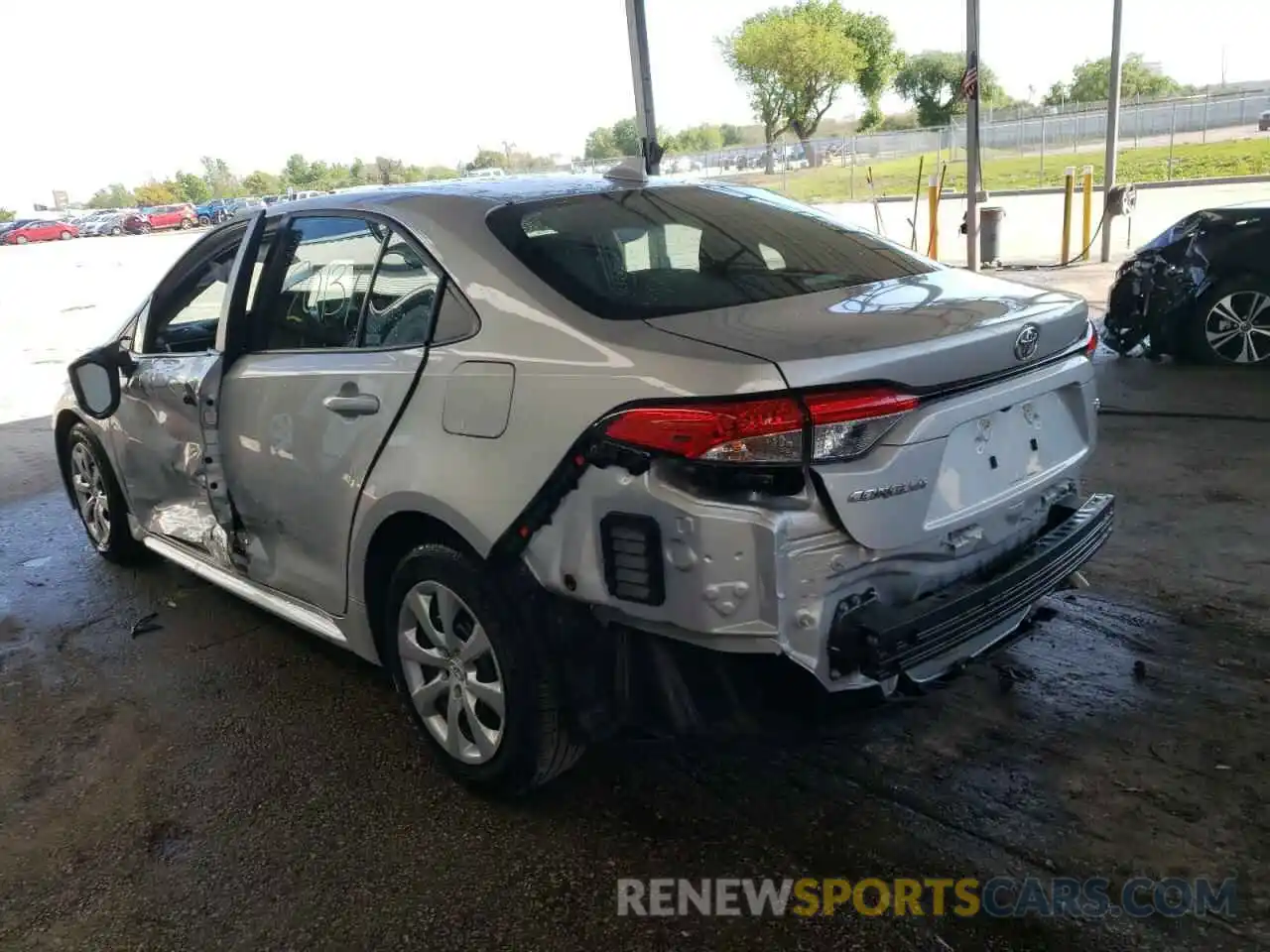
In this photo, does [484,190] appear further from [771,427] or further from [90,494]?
[90,494]

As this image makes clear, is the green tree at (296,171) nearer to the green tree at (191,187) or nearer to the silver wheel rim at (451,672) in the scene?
the green tree at (191,187)

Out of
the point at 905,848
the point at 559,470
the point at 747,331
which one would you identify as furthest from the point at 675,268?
the point at 905,848

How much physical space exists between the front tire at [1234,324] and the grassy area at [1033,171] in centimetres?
1393

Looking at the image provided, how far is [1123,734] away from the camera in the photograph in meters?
3.02

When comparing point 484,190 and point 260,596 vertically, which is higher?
point 484,190

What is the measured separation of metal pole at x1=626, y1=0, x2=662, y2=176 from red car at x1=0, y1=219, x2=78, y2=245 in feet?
149

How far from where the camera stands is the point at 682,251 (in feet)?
9.59

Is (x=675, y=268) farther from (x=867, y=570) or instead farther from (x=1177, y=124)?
(x=1177, y=124)

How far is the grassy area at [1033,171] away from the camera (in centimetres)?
2200

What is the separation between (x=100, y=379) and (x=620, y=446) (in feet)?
9.51

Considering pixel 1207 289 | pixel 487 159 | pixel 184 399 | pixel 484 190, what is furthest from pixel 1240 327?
pixel 487 159

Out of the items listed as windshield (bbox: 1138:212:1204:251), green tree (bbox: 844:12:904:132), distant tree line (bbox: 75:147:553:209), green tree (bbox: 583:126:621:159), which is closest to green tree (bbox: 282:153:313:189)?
distant tree line (bbox: 75:147:553:209)

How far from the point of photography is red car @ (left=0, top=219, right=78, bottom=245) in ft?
148

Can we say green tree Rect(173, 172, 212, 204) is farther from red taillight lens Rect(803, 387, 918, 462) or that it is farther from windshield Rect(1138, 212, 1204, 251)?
red taillight lens Rect(803, 387, 918, 462)
